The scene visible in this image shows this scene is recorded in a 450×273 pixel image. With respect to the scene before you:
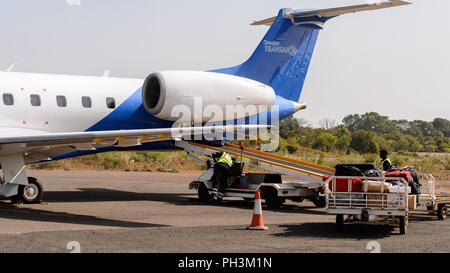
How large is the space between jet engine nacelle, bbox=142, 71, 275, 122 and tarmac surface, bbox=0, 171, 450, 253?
2808 millimetres

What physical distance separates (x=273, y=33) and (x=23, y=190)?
9.93 metres

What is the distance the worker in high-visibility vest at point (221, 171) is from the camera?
19.1m

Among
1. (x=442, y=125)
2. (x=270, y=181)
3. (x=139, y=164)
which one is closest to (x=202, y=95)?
(x=270, y=181)

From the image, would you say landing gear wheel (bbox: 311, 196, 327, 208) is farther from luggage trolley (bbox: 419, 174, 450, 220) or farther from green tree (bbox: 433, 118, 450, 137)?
green tree (bbox: 433, 118, 450, 137)

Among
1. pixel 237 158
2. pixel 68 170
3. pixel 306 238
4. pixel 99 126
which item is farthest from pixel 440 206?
pixel 68 170

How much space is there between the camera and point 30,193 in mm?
17406

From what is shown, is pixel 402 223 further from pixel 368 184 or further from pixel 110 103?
pixel 110 103

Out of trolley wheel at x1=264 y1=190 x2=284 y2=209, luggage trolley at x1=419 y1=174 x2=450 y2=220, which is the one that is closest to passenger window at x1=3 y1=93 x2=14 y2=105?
trolley wheel at x1=264 y1=190 x2=284 y2=209

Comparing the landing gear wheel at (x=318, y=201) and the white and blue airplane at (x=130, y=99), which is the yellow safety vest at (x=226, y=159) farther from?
the landing gear wheel at (x=318, y=201)

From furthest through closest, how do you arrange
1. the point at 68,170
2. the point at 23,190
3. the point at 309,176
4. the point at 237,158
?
the point at 68,170, the point at 237,158, the point at 309,176, the point at 23,190

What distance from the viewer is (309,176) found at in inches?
738

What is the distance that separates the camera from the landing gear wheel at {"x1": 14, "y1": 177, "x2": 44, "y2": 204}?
56.5 feet

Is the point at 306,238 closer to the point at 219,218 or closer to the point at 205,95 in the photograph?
the point at 219,218

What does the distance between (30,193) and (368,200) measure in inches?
375
